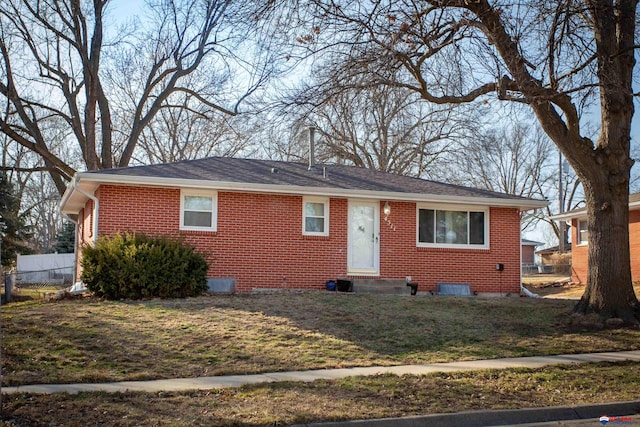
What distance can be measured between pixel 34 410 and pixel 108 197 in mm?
10457

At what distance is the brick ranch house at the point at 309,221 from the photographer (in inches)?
663

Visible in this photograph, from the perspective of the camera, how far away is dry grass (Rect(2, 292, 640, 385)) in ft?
Answer: 30.2

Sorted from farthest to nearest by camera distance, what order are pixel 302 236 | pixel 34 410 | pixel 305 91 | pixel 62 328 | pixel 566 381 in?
pixel 302 236 < pixel 305 91 < pixel 62 328 < pixel 566 381 < pixel 34 410

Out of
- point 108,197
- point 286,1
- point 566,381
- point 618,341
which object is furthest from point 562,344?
point 108,197

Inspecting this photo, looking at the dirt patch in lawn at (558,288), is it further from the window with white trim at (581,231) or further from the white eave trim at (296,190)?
the white eave trim at (296,190)

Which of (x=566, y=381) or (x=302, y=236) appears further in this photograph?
(x=302, y=236)

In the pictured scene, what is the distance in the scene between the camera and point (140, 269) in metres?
14.0

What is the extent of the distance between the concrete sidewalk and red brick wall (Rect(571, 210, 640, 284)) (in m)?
15.6

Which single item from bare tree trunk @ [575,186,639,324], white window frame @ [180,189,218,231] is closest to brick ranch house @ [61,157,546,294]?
white window frame @ [180,189,218,231]

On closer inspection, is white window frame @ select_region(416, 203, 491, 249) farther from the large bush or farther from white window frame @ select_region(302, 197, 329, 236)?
the large bush

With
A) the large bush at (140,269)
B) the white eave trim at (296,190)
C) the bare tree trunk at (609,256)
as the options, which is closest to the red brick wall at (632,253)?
the white eave trim at (296,190)

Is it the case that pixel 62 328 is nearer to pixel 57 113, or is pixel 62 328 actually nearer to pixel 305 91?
pixel 305 91

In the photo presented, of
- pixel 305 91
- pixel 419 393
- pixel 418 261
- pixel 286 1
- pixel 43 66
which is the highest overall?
pixel 43 66

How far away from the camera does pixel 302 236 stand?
1792 cm
